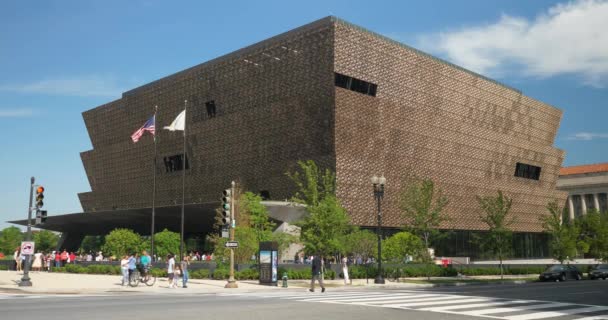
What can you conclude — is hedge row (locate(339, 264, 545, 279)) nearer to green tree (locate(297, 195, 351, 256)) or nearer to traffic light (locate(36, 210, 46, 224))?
green tree (locate(297, 195, 351, 256))

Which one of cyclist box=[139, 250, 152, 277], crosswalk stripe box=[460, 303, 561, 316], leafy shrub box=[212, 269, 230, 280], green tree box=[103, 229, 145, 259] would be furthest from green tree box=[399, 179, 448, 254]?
crosswalk stripe box=[460, 303, 561, 316]

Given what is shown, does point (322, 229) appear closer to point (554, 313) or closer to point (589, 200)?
point (554, 313)

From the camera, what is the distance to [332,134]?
58.2 m

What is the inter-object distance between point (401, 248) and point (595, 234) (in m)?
33.1

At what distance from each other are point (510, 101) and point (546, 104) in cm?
1135

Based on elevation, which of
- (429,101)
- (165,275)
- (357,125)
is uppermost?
(429,101)

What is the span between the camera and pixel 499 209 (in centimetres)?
5384

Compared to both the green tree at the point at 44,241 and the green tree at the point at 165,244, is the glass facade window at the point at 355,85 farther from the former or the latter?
the green tree at the point at 44,241

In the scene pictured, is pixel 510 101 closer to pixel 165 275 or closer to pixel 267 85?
pixel 267 85

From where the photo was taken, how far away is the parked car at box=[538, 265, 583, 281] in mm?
42375

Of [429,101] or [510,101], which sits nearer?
[429,101]

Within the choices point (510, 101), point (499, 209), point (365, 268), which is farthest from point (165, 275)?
point (510, 101)

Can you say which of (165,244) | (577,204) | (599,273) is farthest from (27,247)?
(577,204)

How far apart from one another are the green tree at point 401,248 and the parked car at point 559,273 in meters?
10.2
